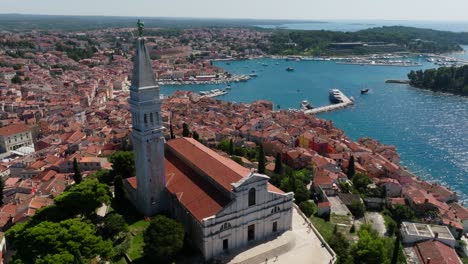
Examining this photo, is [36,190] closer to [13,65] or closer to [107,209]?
[107,209]

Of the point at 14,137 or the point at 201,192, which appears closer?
the point at 201,192

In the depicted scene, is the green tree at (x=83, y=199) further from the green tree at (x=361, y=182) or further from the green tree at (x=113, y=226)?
the green tree at (x=361, y=182)

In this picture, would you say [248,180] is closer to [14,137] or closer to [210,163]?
[210,163]

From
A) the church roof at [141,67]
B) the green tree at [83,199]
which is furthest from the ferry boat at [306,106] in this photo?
the church roof at [141,67]

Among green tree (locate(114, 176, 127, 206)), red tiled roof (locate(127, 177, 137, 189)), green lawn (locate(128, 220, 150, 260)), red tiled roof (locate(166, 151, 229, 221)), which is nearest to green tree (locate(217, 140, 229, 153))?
red tiled roof (locate(166, 151, 229, 221))

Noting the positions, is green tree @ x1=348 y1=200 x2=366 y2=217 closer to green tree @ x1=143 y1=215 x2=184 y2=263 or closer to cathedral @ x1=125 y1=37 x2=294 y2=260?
cathedral @ x1=125 y1=37 x2=294 y2=260

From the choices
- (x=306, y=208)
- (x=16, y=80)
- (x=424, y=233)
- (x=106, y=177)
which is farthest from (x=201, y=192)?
(x=16, y=80)
